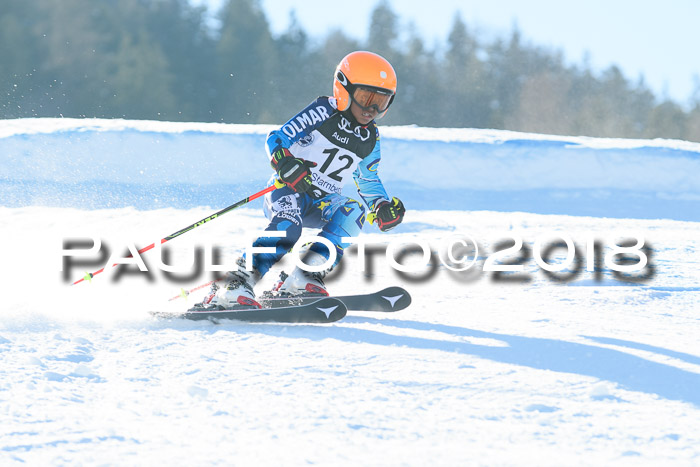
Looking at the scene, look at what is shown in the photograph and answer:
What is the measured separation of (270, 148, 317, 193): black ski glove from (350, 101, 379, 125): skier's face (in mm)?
357

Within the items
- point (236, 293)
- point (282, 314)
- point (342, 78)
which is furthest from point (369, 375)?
point (342, 78)

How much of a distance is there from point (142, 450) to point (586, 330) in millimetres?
2112

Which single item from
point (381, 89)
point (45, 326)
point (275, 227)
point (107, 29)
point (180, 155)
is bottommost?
point (45, 326)

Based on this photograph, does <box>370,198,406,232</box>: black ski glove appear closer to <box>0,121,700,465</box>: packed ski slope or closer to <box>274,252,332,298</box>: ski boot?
<box>274,252,332,298</box>: ski boot

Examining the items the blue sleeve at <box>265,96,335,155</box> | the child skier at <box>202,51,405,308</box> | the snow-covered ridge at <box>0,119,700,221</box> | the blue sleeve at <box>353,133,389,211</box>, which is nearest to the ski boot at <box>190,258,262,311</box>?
the child skier at <box>202,51,405,308</box>

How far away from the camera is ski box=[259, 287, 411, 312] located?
3793 millimetres

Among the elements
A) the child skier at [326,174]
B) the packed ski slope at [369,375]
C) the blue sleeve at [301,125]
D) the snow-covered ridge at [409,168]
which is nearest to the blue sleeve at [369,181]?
the child skier at [326,174]

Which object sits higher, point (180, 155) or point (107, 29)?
point (107, 29)

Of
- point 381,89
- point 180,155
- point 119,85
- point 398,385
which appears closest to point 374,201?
point 381,89

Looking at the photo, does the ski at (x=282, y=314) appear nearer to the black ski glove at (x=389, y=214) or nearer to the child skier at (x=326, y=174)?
the child skier at (x=326, y=174)

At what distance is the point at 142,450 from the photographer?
195cm

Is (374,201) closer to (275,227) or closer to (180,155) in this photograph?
(275,227)

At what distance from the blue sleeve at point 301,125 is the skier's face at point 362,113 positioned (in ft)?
0.39

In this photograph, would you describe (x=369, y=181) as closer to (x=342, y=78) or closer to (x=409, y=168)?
(x=342, y=78)
